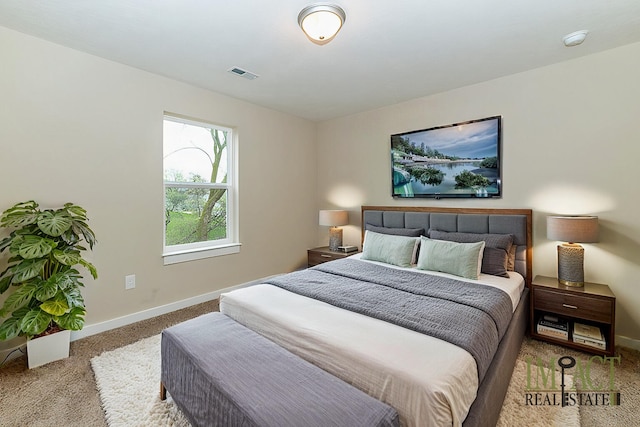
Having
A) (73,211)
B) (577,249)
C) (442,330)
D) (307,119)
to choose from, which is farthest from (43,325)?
(577,249)

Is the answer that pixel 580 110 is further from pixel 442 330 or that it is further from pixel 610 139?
pixel 442 330

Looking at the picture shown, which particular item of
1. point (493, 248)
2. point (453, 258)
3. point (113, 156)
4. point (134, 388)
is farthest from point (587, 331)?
point (113, 156)

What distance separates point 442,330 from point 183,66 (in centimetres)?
308

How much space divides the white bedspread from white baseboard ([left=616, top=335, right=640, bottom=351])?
2134 mm

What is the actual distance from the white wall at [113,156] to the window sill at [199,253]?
0.07 metres

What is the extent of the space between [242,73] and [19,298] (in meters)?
2.56

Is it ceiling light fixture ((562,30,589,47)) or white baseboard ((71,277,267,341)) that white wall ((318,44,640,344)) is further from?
white baseboard ((71,277,267,341))

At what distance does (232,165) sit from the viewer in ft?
12.1

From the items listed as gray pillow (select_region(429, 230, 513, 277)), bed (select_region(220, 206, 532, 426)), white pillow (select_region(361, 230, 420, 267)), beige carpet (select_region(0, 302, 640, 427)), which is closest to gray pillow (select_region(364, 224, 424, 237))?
bed (select_region(220, 206, 532, 426))

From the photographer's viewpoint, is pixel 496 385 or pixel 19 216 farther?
pixel 19 216

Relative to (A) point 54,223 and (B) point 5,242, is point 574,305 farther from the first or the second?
(B) point 5,242

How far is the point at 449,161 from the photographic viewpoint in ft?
10.8

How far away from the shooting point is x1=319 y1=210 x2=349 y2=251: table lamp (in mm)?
3982

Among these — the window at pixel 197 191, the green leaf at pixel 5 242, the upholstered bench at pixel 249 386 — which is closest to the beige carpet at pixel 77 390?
the upholstered bench at pixel 249 386
